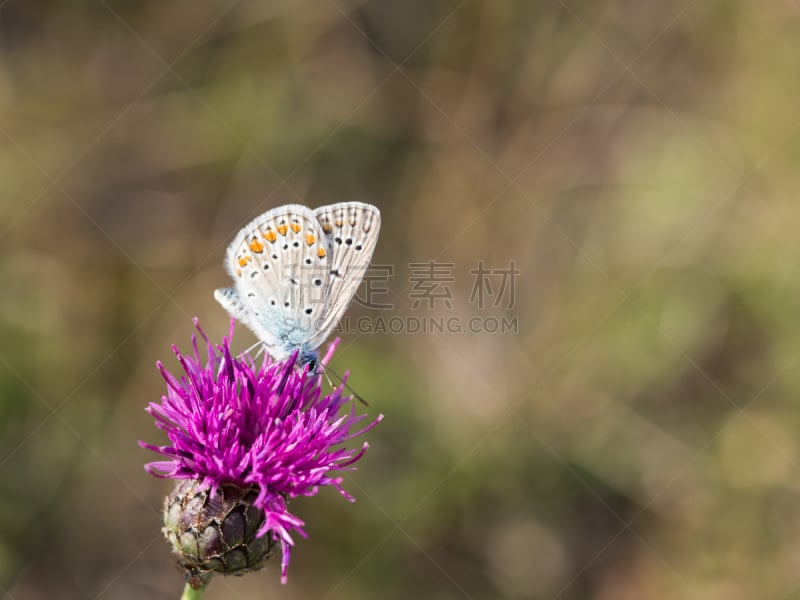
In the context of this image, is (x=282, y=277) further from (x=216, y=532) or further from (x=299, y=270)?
(x=216, y=532)

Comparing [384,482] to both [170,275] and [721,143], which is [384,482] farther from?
[721,143]

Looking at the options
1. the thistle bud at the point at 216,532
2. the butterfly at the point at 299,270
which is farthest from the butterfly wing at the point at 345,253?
the thistle bud at the point at 216,532

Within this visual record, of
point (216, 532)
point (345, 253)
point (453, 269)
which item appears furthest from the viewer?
point (453, 269)

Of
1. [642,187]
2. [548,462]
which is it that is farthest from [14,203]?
[642,187]

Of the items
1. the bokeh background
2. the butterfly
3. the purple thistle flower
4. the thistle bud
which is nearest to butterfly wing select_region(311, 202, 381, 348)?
the butterfly

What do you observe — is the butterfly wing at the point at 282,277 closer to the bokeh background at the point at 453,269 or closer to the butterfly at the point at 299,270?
the butterfly at the point at 299,270

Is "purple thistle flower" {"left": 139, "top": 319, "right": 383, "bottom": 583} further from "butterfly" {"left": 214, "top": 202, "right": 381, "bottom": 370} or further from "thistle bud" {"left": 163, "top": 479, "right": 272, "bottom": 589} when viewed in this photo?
"butterfly" {"left": 214, "top": 202, "right": 381, "bottom": 370}

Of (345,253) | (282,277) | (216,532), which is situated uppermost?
Result: (345,253)

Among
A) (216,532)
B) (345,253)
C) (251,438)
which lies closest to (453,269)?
(345,253)
